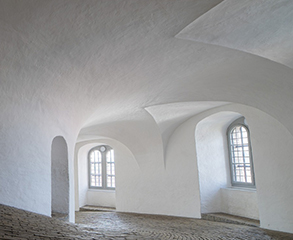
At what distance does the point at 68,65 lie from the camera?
4578mm

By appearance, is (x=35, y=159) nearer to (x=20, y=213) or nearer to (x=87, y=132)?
(x=20, y=213)

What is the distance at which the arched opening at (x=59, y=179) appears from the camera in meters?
6.21

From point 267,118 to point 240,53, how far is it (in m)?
3.55

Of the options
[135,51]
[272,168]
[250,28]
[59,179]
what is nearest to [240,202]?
[272,168]

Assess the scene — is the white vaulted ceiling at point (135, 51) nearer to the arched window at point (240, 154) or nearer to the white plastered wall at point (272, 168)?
the white plastered wall at point (272, 168)

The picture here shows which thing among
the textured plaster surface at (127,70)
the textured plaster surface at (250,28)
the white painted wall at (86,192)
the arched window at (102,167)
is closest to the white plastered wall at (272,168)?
the textured plaster surface at (127,70)

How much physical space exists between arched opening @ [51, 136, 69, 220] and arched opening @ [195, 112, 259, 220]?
18.0 feet

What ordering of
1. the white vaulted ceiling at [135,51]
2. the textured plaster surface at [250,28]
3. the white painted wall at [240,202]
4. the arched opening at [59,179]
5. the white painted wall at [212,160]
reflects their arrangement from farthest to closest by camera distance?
the white painted wall at [212,160]
the white painted wall at [240,202]
the arched opening at [59,179]
the textured plaster surface at [250,28]
the white vaulted ceiling at [135,51]

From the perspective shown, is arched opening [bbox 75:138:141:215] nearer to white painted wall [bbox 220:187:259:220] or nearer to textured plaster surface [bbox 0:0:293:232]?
white painted wall [bbox 220:187:259:220]

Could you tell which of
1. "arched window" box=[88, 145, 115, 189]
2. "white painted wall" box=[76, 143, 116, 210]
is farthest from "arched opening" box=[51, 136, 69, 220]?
"arched window" box=[88, 145, 115, 189]

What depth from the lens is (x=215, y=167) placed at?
1065cm

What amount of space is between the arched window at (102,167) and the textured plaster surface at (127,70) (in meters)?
7.28

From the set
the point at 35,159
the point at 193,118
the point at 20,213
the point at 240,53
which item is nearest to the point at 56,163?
the point at 35,159

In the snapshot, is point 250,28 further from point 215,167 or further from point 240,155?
point 215,167
